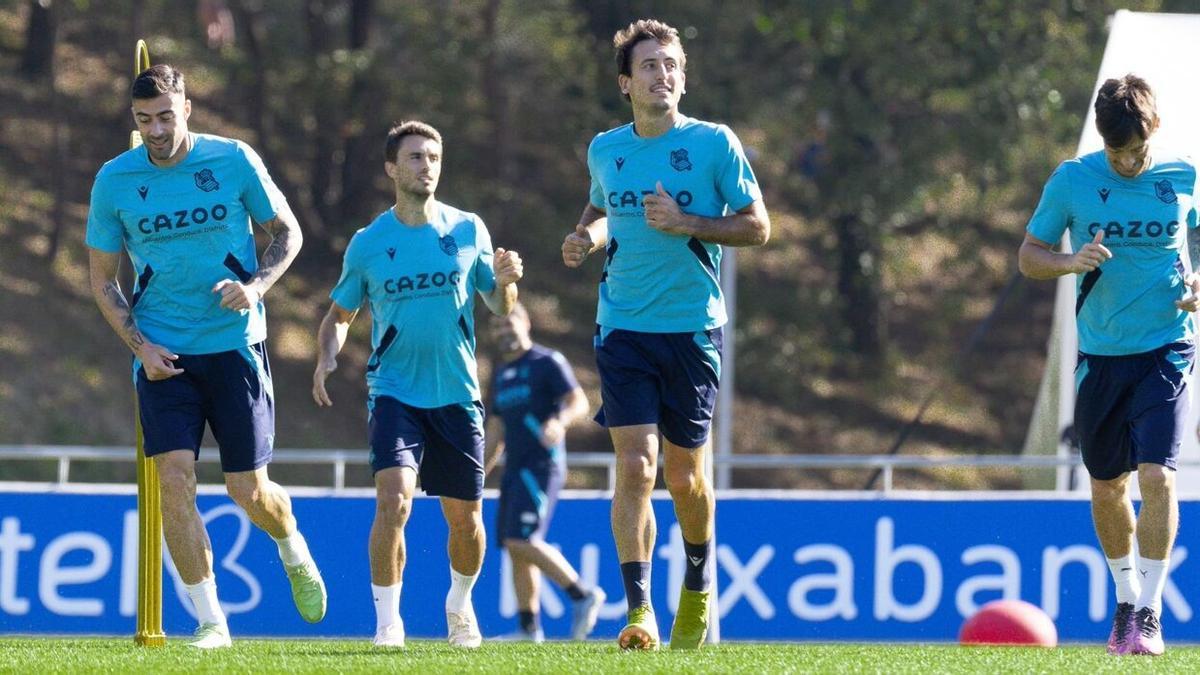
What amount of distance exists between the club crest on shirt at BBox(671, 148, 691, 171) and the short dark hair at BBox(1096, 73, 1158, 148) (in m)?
1.52

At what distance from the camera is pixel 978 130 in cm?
2420

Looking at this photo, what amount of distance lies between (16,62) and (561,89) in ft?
25.0

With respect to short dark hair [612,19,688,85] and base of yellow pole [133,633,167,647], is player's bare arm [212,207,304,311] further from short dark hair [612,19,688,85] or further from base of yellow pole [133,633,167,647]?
base of yellow pole [133,633,167,647]

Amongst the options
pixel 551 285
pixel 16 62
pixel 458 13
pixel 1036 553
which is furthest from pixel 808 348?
pixel 1036 553

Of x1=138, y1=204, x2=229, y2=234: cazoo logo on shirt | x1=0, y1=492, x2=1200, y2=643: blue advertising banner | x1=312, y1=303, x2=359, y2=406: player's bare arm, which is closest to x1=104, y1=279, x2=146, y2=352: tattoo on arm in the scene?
x1=138, y1=204, x2=229, y2=234: cazoo logo on shirt

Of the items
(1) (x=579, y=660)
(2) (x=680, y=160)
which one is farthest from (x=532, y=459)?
(1) (x=579, y=660)

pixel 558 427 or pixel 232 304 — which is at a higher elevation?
pixel 232 304

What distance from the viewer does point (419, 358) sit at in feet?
26.8

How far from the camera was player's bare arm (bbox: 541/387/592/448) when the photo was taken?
1151 centimetres

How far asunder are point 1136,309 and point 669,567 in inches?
228

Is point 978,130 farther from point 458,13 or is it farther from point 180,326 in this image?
point 180,326

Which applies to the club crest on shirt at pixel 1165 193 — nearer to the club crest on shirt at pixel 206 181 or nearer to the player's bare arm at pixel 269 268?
the player's bare arm at pixel 269 268

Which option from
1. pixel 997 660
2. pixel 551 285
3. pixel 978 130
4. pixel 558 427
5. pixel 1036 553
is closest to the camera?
pixel 997 660

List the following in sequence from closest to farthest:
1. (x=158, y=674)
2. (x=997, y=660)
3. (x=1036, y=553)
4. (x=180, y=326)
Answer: (x=158, y=674) < (x=997, y=660) < (x=180, y=326) < (x=1036, y=553)
